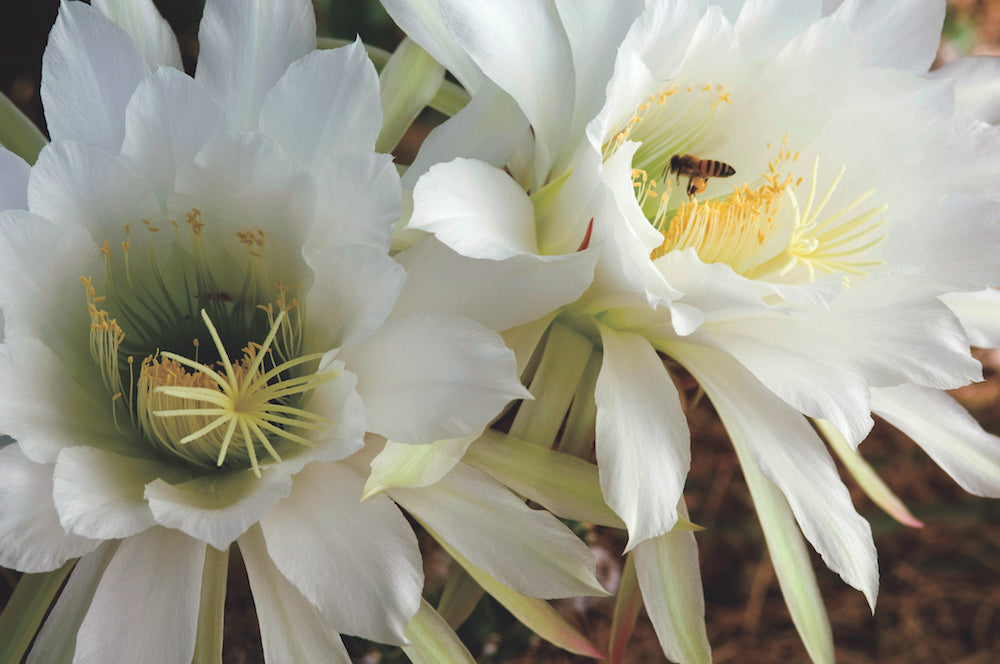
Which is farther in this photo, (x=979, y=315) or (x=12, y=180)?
(x=979, y=315)

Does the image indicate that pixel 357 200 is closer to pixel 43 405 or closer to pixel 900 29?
pixel 43 405

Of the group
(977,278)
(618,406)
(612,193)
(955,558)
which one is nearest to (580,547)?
(618,406)

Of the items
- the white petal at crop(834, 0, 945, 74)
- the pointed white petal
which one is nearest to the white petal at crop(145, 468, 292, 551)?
the pointed white petal

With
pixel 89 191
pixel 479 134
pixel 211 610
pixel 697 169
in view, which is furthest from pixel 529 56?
pixel 211 610

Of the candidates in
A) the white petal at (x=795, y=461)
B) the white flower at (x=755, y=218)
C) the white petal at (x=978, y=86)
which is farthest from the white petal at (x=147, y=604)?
the white petal at (x=978, y=86)

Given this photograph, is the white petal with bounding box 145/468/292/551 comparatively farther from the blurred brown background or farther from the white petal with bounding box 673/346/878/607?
the blurred brown background

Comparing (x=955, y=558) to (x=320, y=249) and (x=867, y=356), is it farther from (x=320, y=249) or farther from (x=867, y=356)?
(x=320, y=249)
